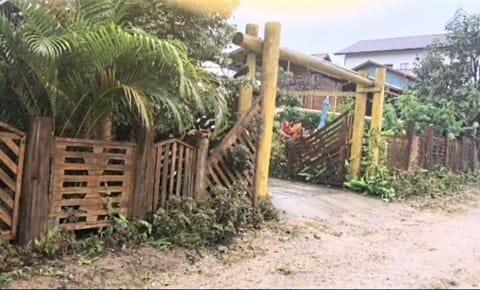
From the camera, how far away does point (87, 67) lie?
4.28 m

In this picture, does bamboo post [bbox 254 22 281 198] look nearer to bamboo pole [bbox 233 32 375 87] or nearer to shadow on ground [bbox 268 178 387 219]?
bamboo pole [bbox 233 32 375 87]

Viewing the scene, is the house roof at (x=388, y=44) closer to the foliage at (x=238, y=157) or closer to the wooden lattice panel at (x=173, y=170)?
the foliage at (x=238, y=157)

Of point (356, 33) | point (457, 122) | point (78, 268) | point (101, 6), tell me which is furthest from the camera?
point (356, 33)

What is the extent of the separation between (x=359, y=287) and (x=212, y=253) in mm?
1501

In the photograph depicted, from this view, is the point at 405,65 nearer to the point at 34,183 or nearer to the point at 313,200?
the point at 313,200

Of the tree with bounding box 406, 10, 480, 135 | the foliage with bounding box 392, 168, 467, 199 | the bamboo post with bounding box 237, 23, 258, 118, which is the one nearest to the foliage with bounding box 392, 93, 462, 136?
the tree with bounding box 406, 10, 480, 135

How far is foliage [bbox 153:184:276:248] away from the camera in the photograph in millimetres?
4824

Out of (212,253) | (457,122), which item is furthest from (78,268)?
(457,122)

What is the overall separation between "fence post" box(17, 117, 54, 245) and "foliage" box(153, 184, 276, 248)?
1.17 metres

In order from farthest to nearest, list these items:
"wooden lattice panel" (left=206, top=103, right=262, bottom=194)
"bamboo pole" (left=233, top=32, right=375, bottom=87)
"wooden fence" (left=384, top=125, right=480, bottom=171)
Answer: "wooden fence" (left=384, top=125, right=480, bottom=171), "bamboo pole" (left=233, top=32, right=375, bottom=87), "wooden lattice panel" (left=206, top=103, right=262, bottom=194)

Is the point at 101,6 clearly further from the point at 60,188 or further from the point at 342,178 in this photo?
the point at 342,178

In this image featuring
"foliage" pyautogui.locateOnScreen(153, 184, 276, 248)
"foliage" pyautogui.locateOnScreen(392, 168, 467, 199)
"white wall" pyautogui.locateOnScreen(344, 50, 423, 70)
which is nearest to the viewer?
"foliage" pyautogui.locateOnScreen(153, 184, 276, 248)

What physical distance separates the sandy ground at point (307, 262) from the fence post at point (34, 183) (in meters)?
0.39

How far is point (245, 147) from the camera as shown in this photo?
6184 millimetres
